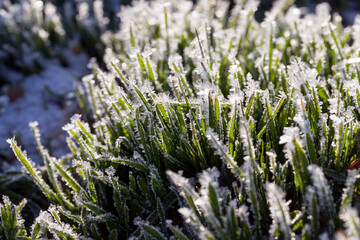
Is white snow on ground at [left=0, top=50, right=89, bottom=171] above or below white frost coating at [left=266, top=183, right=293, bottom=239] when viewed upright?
above

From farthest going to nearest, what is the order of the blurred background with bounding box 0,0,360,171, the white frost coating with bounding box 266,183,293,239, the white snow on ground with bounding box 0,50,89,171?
the blurred background with bounding box 0,0,360,171, the white snow on ground with bounding box 0,50,89,171, the white frost coating with bounding box 266,183,293,239

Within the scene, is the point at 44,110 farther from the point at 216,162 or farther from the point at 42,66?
the point at 216,162

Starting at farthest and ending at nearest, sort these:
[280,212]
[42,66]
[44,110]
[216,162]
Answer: [42,66] → [44,110] → [216,162] → [280,212]

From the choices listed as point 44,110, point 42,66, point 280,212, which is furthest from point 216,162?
point 42,66

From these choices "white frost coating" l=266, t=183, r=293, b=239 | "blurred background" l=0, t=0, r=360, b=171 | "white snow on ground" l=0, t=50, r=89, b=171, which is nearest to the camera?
"white frost coating" l=266, t=183, r=293, b=239

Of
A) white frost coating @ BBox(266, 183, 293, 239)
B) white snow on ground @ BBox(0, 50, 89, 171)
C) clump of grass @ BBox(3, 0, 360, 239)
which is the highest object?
white snow on ground @ BBox(0, 50, 89, 171)

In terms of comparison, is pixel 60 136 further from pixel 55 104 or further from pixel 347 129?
pixel 347 129

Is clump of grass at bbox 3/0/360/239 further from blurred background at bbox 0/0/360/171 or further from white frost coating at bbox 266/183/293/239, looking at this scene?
blurred background at bbox 0/0/360/171

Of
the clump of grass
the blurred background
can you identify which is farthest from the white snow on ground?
the clump of grass
